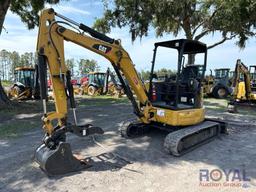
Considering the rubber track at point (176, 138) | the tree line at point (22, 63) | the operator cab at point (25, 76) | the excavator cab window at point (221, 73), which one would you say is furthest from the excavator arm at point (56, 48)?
the tree line at point (22, 63)

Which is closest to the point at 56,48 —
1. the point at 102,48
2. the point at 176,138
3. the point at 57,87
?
the point at 57,87

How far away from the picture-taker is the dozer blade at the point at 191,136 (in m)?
5.71

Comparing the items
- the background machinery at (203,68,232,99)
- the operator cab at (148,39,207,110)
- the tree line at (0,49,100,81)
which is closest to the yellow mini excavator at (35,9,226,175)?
the operator cab at (148,39,207,110)

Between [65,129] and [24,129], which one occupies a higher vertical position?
[65,129]

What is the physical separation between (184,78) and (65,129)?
3.44 m

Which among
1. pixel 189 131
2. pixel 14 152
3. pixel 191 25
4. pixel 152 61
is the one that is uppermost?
pixel 191 25

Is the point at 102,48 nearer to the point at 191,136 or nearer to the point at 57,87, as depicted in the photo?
the point at 57,87

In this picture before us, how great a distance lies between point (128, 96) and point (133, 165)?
1845 mm

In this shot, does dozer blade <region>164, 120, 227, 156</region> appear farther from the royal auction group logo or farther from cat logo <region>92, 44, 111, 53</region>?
cat logo <region>92, 44, 111, 53</region>

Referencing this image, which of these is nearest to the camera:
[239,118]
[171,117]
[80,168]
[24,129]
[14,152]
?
[80,168]

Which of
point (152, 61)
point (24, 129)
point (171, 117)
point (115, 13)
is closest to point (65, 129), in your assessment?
point (171, 117)

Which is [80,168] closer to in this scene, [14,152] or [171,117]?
[14,152]

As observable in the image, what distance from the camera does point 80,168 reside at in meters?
4.86

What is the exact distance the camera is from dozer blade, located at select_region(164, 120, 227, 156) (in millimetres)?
5711
